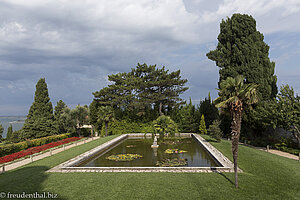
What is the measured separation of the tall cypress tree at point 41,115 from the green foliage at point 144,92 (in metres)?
8.89

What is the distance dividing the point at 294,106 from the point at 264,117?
8.72 ft

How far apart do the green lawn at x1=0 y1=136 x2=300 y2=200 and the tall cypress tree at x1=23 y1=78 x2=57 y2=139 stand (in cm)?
1910

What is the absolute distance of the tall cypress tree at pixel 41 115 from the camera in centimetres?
2798

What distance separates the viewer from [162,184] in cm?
867

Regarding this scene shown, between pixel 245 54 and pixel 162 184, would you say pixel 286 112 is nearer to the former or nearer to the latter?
pixel 245 54

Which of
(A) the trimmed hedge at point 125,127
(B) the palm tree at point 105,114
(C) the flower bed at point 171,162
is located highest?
(B) the palm tree at point 105,114

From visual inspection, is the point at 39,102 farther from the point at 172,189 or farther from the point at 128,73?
the point at 172,189

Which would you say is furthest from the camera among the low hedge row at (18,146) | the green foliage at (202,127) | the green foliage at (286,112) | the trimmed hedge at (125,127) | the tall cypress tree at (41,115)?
the trimmed hedge at (125,127)

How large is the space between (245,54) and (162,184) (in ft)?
69.9

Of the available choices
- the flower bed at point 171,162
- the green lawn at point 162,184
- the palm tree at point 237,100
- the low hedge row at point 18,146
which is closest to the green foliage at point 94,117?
the low hedge row at point 18,146

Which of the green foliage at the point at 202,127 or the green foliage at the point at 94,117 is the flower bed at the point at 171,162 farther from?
the green foliage at the point at 94,117

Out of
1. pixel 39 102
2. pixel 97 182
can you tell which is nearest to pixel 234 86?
pixel 97 182

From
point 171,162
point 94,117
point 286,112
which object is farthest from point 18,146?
point 286,112

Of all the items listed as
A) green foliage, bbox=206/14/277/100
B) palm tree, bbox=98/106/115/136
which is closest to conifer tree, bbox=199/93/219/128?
green foliage, bbox=206/14/277/100
